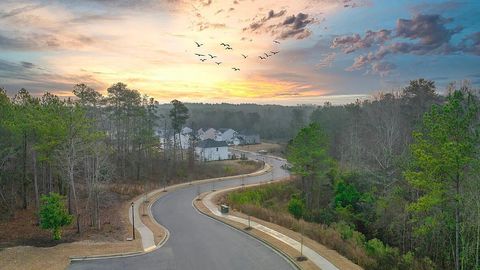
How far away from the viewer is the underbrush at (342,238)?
21391 millimetres

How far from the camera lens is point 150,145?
5534cm

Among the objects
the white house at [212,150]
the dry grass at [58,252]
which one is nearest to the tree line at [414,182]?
the dry grass at [58,252]

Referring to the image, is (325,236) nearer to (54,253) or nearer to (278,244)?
(278,244)

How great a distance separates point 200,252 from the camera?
22.8m

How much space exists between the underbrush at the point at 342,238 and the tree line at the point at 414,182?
0.37m

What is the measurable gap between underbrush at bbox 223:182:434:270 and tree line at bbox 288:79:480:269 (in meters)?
0.37

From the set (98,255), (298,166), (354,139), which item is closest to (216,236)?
(98,255)

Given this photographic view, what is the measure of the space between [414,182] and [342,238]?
6872mm

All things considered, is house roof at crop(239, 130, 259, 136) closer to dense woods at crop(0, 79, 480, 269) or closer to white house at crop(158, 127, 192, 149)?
white house at crop(158, 127, 192, 149)

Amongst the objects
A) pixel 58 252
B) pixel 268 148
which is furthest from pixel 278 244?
pixel 268 148

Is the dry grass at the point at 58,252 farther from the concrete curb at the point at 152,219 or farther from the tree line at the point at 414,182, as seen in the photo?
the tree line at the point at 414,182

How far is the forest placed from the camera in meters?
20.1

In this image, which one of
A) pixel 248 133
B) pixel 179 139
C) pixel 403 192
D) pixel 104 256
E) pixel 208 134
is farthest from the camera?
pixel 248 133

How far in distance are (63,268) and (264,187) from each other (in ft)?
98.6
